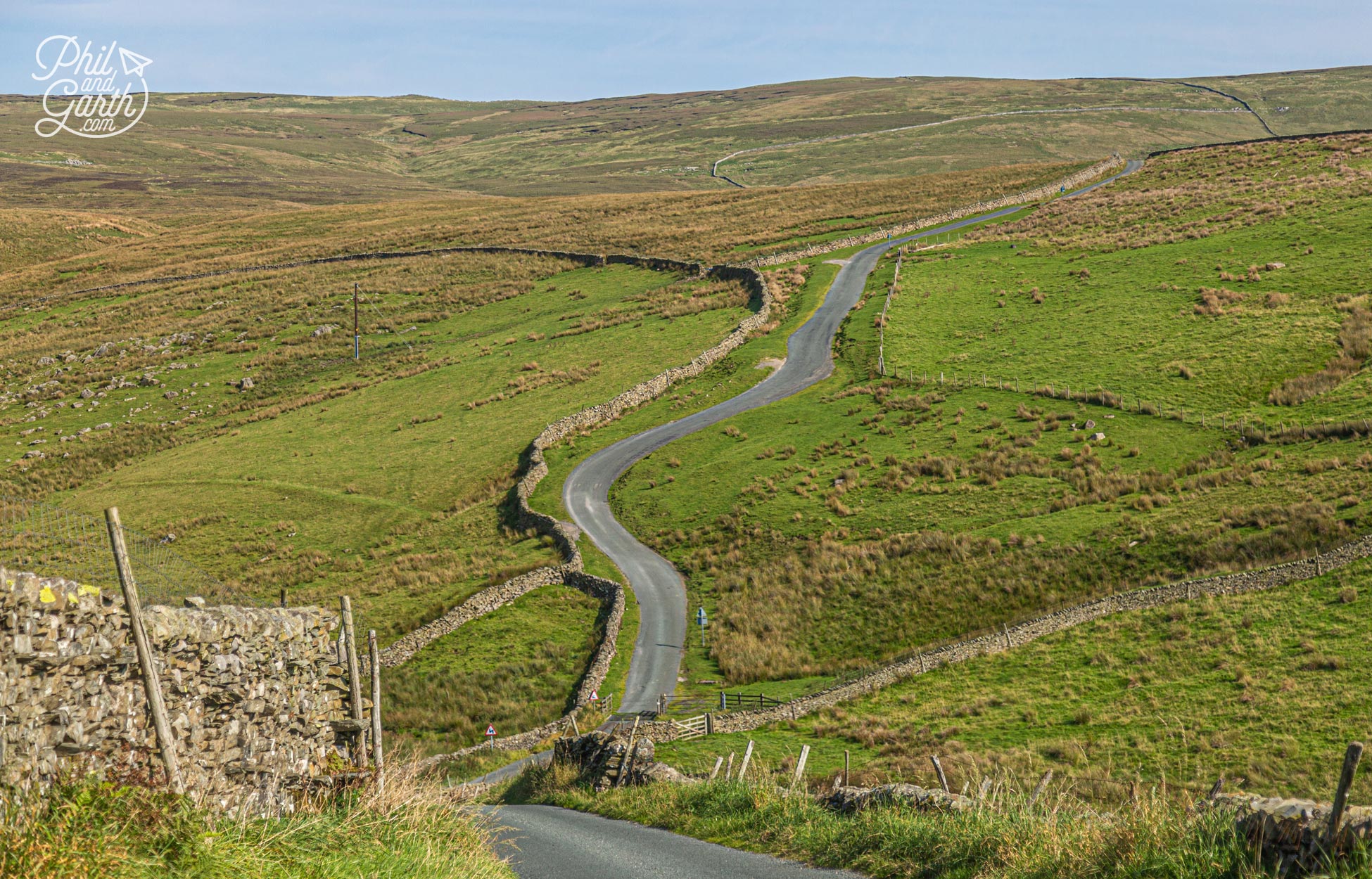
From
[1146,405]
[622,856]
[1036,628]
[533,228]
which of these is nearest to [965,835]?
[622,856]

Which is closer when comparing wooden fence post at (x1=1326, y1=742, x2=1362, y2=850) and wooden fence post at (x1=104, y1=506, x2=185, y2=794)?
wooden fence post at (x1=1326, y1=742, x2=1362, y2=850)

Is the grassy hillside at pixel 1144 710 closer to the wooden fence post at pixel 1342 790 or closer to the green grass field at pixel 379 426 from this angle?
the wooden fence post at pixel 1342 790

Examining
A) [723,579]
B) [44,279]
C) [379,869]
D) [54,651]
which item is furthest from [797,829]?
[44,279]

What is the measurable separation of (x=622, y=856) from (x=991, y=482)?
36.6m

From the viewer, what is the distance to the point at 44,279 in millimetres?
127250

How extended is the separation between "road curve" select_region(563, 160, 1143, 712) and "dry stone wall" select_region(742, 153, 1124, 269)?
683cm

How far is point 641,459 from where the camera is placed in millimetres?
61562

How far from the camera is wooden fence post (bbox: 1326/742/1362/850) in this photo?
351 inches

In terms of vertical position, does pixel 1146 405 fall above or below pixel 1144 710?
above

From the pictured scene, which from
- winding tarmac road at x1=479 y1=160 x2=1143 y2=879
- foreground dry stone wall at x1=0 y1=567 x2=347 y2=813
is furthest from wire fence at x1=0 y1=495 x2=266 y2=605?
winding tarmac road at x1=479 y1=160 x2=1143 y2=879

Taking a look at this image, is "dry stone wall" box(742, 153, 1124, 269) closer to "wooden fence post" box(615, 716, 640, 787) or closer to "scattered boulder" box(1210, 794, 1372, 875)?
"wooden fence post" box(615, 716, 640, 787)

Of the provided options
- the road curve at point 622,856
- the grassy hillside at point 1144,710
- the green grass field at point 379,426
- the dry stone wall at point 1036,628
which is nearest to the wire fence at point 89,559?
the road curve at point 622,856

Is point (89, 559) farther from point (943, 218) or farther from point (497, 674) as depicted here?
point (943, 218)

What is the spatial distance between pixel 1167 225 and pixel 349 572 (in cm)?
7626
